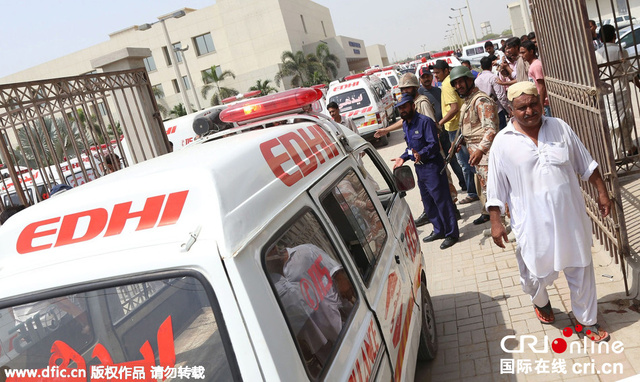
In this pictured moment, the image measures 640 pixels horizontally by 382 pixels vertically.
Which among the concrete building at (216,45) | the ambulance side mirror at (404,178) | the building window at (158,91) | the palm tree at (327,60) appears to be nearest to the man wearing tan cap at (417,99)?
the ambulance side mirror at (404,178)

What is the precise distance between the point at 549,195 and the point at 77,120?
463 centimetres

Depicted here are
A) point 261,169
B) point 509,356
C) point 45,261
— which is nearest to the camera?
point 45,261

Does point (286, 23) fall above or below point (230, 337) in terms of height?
above

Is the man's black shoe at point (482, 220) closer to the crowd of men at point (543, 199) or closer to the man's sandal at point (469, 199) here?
the man's sandal at point (469, 199)

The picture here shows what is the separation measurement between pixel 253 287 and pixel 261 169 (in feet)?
2.26

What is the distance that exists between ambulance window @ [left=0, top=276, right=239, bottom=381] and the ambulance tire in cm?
234

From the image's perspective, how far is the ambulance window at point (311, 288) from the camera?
1955mm

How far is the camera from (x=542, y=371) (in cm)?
360

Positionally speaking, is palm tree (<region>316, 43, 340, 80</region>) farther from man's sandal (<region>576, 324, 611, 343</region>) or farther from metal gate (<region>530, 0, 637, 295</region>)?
man's sandal (<region>576, 324, 611, 343</region>)

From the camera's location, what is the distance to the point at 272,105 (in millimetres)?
3592

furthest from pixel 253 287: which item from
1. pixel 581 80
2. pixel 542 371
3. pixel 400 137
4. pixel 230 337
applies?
pixel 400 137

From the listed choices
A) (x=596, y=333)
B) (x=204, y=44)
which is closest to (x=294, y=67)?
(x=204, y=44)

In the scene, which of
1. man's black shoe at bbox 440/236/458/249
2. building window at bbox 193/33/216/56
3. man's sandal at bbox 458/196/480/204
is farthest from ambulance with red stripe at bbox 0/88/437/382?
building window at bbox 193/33/216/56

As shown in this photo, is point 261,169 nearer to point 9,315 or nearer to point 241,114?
point 9,315
